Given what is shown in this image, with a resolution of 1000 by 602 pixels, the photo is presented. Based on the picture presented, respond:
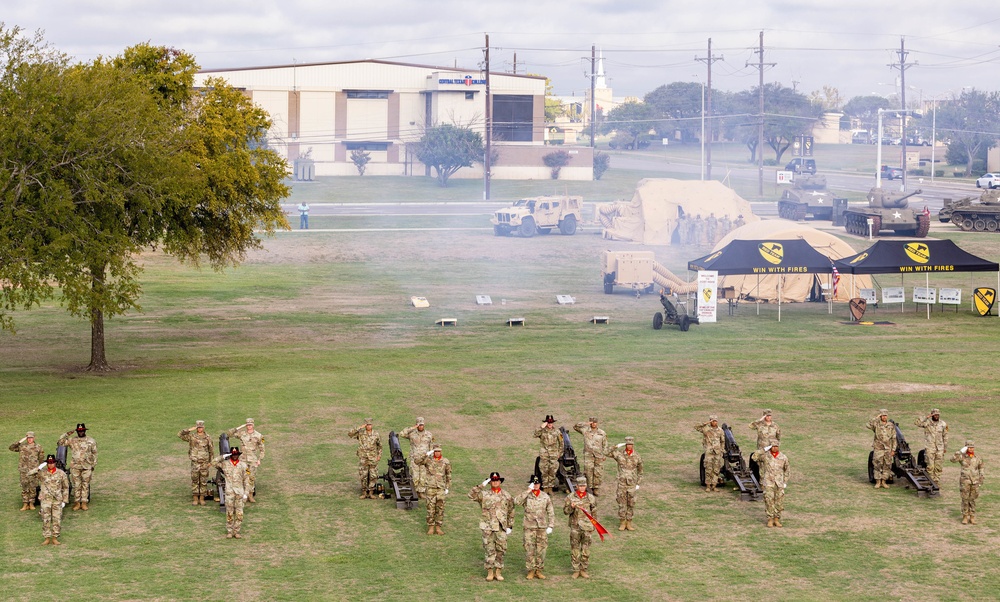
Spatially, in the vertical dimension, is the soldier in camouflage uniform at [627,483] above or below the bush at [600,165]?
below

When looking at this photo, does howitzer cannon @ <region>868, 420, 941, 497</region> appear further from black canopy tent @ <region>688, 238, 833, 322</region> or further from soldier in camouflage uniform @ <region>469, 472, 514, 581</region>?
black canopy tent @ <region>688, 238, 833, 322</region>

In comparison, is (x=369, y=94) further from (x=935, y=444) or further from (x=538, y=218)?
(x=935, y=444)

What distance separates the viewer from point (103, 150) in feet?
93.6

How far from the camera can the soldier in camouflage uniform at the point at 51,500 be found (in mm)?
18156

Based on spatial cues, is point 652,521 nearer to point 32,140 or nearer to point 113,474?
point 113,474

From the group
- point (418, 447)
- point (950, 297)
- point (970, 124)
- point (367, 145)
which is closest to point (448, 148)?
point (367, 145)

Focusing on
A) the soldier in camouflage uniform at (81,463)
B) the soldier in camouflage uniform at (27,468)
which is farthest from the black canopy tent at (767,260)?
the soldier in camouflage uniform at (27,468)

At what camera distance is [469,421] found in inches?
1056

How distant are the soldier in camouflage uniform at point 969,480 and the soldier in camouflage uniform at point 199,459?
12.7 metres

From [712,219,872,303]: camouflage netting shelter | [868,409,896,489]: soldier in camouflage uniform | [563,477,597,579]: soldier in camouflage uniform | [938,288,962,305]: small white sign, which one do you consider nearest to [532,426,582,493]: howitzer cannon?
[563,477,597,579]: soldier in camouflage uniform

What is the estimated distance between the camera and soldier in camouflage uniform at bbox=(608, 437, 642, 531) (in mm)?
19156

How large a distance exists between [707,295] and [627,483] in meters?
23.3

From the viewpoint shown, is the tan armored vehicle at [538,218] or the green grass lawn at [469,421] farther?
the tan armored vehicle at [538,218]

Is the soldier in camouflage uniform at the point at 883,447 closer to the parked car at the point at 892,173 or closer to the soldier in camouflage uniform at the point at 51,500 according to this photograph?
the soldier in camouflage uniform at the point at 51,500
